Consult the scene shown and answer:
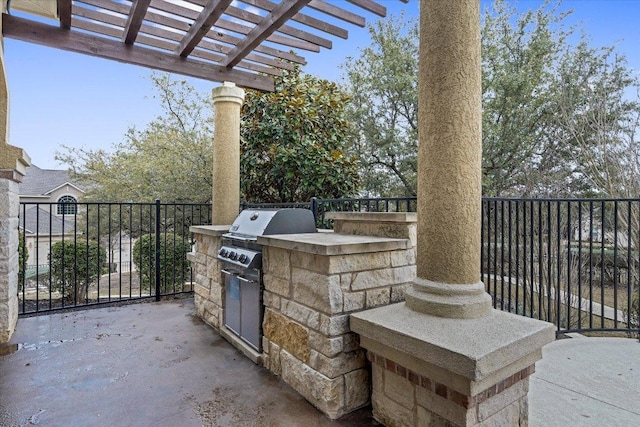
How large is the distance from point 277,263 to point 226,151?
211 centimetres

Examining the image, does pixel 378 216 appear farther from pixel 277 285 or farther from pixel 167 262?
pixel 167 262

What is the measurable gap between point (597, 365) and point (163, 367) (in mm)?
3083

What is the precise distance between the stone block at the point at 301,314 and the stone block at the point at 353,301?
0.17 metres

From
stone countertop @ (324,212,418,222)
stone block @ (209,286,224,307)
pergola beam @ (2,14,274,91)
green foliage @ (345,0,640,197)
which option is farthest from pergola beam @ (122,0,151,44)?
green foliage @ (345,0,640,197)

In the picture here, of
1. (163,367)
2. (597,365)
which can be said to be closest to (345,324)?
(163,367)

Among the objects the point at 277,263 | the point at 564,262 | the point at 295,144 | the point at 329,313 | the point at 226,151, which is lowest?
the point at 564,262

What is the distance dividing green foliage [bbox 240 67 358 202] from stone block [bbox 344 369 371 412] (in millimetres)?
3450

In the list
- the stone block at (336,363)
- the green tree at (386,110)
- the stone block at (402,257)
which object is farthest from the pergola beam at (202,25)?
the green tree at (386,110)

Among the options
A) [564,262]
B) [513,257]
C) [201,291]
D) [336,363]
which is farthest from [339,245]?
[513,257]

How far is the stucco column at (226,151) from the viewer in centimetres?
395

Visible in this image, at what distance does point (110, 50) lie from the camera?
10.6ft

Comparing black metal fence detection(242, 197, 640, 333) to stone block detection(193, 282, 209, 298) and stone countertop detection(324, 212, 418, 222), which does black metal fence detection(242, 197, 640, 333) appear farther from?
stone block detection(193, 282, 209, 298)

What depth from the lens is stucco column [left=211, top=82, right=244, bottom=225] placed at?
155 inches

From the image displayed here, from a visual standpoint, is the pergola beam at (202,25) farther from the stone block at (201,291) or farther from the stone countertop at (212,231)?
the stone block at (201,291)
